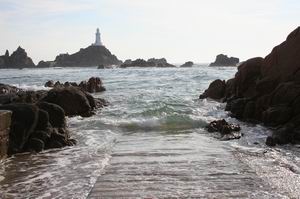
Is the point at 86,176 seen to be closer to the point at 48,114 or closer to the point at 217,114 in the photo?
the point at 48,114

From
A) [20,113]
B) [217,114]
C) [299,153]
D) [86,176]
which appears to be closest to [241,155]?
[299,153]

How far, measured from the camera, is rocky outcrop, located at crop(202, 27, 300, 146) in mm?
12281

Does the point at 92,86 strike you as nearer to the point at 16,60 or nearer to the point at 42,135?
the point at 42,135

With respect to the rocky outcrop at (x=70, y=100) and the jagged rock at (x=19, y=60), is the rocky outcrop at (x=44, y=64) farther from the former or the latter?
the rocky outcrop at (x=70, y=100)

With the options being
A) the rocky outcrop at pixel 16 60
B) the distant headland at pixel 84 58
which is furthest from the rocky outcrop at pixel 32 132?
the distant headland at pixel 84 58

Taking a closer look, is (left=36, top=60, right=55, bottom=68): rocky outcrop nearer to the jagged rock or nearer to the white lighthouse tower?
the jagged rock

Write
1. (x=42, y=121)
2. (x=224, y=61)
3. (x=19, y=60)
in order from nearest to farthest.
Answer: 1. (x=42, y=121)
2. (x=19, y=60)
3. (x=224, y=61)

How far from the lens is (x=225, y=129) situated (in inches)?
491

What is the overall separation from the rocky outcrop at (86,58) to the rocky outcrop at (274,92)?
103 m

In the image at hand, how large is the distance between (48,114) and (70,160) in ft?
7.64

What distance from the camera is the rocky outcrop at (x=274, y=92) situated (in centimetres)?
1228

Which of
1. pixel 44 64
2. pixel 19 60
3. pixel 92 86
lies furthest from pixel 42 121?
pixel 44 64

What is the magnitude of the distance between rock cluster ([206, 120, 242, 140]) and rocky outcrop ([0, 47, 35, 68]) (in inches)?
3726

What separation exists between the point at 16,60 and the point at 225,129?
9636cm
